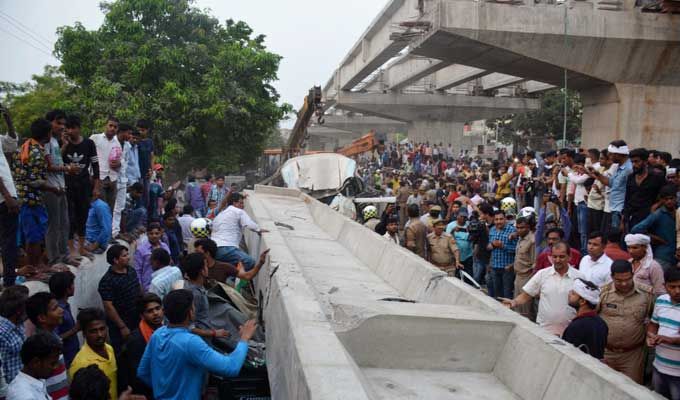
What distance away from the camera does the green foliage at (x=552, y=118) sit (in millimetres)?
30922

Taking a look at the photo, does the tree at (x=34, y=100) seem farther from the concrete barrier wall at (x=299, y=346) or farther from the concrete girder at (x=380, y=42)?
the concrete barrier wall at (x=299, y=346)

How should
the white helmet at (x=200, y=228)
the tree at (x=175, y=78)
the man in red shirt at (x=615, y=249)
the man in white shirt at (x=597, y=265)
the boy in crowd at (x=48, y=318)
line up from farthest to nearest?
the tree at (x=175, y=78) < the white helmet at (x=200, y=228) < the man in red shirt at (x=615, y=249) < the man in white shirt at (x=597, y=265) < the boy in crowd at (x=48, y=318)

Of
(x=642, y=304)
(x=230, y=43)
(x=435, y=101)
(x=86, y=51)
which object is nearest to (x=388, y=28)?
(x=230, y=43)

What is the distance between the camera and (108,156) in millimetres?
7508

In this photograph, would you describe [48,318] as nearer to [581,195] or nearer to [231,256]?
[231,256]

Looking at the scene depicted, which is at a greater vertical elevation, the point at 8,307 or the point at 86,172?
the point at 86,172

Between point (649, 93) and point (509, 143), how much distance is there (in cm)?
2510

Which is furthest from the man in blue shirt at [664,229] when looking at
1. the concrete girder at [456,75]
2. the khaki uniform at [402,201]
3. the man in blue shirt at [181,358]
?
the concrete girder at [456,75]

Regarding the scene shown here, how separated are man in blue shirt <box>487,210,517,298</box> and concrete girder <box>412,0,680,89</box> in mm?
8819

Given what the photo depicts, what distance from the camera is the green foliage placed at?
30922mm

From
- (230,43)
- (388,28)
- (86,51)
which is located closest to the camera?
(86,51)

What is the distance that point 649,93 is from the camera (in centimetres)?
1656

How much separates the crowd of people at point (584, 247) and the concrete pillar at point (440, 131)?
23313mm

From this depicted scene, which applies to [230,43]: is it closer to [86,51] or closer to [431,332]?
[86,51]
